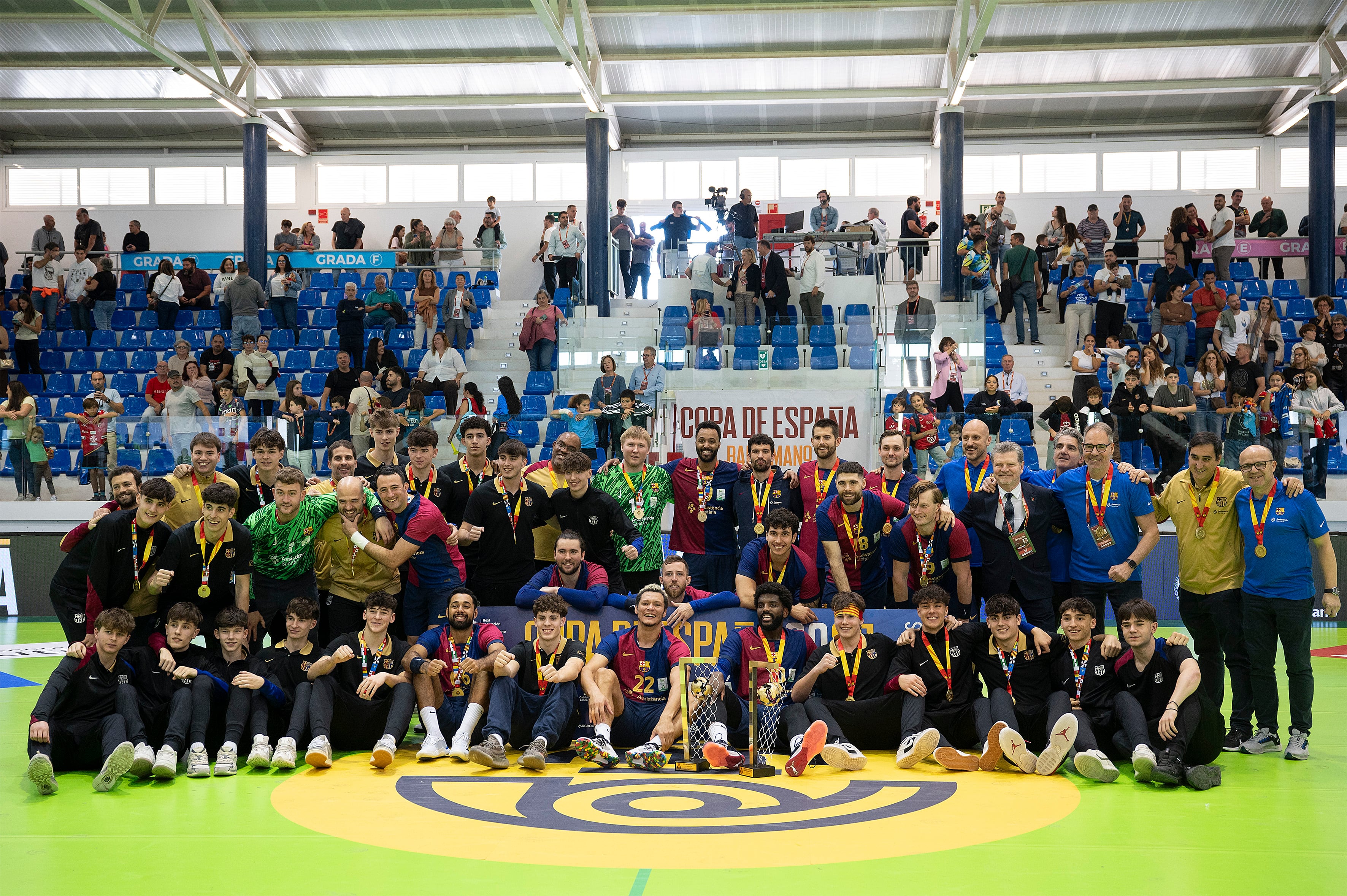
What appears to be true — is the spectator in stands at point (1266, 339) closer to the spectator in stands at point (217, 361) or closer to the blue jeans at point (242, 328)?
the spectator in stands at point (217, 361)

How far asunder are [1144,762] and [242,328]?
19.0 metres

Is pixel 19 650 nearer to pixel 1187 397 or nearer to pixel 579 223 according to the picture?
pixel 1187 397

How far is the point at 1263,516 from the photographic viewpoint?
304 inches

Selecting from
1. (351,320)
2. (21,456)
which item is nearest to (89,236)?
(351,320)

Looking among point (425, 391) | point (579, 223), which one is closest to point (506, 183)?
point (579, 223)

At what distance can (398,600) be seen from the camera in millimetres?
8609

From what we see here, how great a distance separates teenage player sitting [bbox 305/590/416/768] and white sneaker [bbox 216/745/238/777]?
512 millimetres

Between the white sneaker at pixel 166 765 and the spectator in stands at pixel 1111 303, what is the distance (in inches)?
659

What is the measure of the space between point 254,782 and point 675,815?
271 cm

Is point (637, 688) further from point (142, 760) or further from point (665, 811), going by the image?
point (142, 760)

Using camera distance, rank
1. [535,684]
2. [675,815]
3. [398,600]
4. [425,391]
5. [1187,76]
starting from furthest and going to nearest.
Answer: [1187,76] < [425,391] < [398,600] < [535,684] < [675,815]

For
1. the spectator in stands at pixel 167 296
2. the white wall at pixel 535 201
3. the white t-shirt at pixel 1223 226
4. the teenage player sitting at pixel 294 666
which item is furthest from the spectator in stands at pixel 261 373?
the white t-shirt at pixel 1223 226

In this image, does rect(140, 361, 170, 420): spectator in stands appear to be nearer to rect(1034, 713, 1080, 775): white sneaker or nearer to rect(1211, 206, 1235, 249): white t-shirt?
rect(1034, 713, 1080, 775): white sneaker

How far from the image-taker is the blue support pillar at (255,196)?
23344 millimetres
